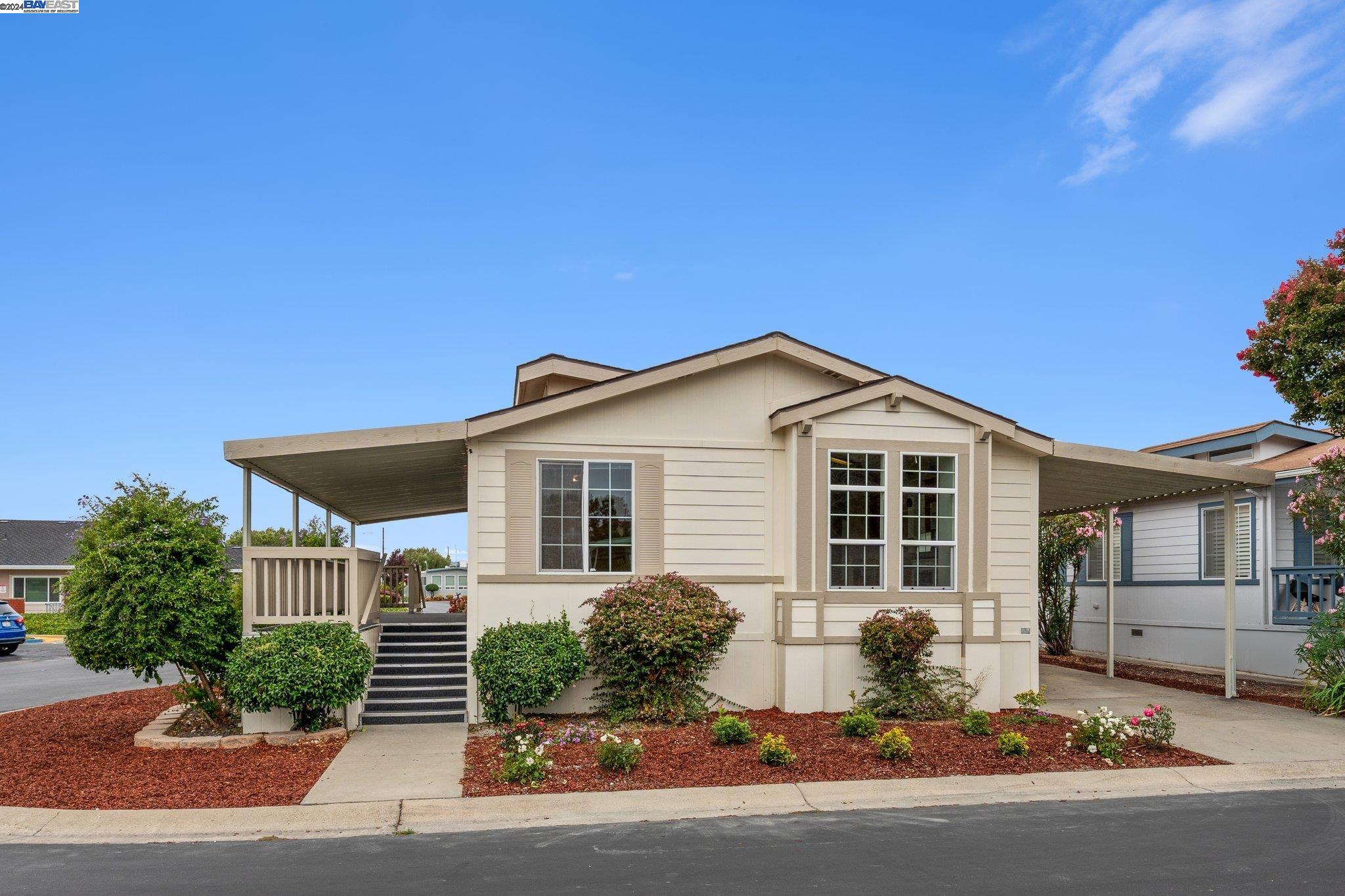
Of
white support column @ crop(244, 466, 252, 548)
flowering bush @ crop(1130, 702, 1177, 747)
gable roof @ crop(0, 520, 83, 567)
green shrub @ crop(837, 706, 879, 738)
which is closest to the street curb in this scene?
flowering bush @ crop(1130, 702, 1177, 747)

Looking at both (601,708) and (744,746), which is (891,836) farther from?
(601,708)

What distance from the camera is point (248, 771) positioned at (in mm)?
8883

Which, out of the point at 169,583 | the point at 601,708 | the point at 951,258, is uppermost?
the point at 951,258

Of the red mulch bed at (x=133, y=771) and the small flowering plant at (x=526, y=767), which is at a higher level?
the small flowering plant at (x=526, y=767)

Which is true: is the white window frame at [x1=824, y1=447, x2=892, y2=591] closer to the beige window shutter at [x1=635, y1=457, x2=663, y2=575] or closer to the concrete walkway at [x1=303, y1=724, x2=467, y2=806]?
the beige window shutter at [x1=635, y1=457, x2=663, y2=575]

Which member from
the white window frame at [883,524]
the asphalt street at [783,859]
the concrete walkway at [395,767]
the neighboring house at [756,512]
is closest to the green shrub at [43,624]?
the neighboring house at [756,512]

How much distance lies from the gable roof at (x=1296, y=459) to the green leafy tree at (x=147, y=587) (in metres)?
15.2

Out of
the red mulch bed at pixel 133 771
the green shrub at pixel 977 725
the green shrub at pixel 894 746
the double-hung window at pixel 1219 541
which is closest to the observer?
the red mulch bed at pixel 133 771

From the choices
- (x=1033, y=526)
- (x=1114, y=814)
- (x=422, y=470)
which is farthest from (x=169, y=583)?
(x=1033, y=526)

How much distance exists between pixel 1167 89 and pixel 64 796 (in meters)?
18.3

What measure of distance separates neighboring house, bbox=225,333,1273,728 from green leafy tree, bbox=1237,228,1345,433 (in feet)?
13.5

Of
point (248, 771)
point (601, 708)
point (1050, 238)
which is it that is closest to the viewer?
point (248, 771)

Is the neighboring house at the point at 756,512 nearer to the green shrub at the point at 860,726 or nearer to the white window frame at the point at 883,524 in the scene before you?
the white window frame at the point at 883,524

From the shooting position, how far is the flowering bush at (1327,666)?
1216 cm
